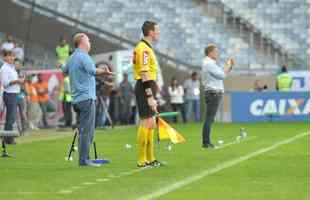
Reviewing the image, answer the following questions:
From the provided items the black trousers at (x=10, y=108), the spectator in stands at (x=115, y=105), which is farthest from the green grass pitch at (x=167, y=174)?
the spectator in stands at (x=115, y=105)

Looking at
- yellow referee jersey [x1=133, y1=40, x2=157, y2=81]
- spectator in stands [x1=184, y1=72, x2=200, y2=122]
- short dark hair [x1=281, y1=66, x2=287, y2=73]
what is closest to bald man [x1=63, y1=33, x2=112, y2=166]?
yellow referee jersey [x1=133, y1=40, x2=157, y2=81]

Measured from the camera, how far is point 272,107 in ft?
121

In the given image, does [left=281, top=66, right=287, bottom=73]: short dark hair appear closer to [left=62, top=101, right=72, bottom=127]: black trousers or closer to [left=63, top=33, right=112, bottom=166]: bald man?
[left=62, top=101, right=72, bottom=127]: black trousers

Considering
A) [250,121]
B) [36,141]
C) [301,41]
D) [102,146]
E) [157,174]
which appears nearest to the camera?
[157,174]

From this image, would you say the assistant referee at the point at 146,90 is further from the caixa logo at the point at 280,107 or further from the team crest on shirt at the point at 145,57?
the caixa logo at the point at 280,107

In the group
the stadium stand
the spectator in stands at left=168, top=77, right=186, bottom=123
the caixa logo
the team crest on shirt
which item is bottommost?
the caixa logo

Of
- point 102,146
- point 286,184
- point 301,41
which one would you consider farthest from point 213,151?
point 301,41

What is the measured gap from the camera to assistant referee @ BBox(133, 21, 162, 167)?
1600cm

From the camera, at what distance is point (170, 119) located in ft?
124

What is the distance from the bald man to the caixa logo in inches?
819

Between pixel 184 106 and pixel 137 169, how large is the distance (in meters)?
23.1

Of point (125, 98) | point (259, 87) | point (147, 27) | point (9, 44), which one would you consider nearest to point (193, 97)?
point (259, 87)

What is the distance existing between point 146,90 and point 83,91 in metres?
1.09

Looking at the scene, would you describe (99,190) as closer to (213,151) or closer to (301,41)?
(213,151)
